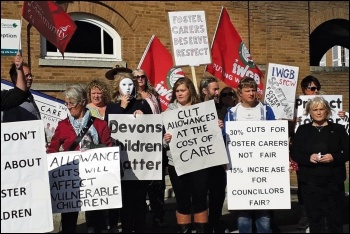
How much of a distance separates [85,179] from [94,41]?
6130mm

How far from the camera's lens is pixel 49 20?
6.55 metres

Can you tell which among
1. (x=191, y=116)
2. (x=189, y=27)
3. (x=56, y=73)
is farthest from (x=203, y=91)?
(x=56, y=73)

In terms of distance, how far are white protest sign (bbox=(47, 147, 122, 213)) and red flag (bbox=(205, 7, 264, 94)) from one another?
3.13 meters

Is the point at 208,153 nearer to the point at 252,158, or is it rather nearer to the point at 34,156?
the point at 252,158

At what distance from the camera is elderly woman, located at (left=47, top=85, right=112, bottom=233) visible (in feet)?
19.2

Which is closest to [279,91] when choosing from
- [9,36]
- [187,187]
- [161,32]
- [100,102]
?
[187,187]

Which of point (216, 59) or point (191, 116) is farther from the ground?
point (216, 59)

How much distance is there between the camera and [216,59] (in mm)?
8664

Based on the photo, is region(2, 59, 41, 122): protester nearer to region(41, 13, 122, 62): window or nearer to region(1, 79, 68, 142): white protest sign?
region(1, 79, 68, 142): white protest sign

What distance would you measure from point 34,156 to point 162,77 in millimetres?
3801

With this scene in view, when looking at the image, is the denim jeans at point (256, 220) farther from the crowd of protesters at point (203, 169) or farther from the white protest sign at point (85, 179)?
the white protest sign at point (85, 179)

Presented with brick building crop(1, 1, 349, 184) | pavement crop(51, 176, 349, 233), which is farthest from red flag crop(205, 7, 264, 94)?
brick building crop(1, 1, 349, 184)

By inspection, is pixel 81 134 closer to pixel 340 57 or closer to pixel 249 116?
pixel 249 116

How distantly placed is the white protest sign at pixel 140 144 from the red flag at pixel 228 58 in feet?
8.20
